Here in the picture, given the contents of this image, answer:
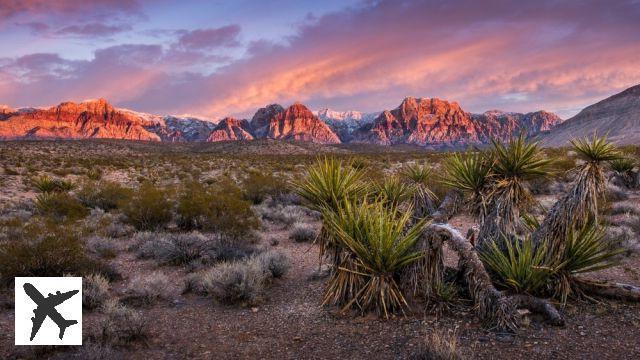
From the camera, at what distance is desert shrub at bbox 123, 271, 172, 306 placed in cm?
727

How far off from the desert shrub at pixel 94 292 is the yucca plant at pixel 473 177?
6290 mm

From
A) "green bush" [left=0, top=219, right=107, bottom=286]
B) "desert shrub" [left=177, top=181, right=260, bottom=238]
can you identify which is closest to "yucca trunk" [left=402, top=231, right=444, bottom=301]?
"desert shrub" [left=177, top=181, right=260, bottom=238]

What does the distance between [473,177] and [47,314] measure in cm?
674

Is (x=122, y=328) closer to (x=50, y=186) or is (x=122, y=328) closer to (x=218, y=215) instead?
(x=218, y=215)

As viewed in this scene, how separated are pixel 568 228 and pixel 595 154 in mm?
1195

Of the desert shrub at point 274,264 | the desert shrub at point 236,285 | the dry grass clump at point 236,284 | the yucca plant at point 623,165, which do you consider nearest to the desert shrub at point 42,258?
the dry grass clump at point 236,284

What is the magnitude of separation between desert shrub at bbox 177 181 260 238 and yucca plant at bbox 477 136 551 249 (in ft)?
21.7

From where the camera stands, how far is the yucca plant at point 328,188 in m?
7.03

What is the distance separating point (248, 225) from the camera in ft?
37.1

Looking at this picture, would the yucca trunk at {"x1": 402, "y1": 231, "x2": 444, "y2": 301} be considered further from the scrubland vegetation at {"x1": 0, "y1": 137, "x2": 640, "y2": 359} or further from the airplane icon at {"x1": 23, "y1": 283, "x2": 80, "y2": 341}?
the airplane icon at {"x1": 23, "y1": 283, "x2": 80, "y2": 341}

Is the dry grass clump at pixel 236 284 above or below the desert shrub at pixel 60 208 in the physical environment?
below

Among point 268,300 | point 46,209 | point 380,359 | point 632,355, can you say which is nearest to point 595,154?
point 632,355

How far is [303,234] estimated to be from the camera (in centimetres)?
1234

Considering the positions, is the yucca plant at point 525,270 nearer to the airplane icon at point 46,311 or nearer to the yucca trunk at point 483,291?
the yucca trunk at point 483,291
